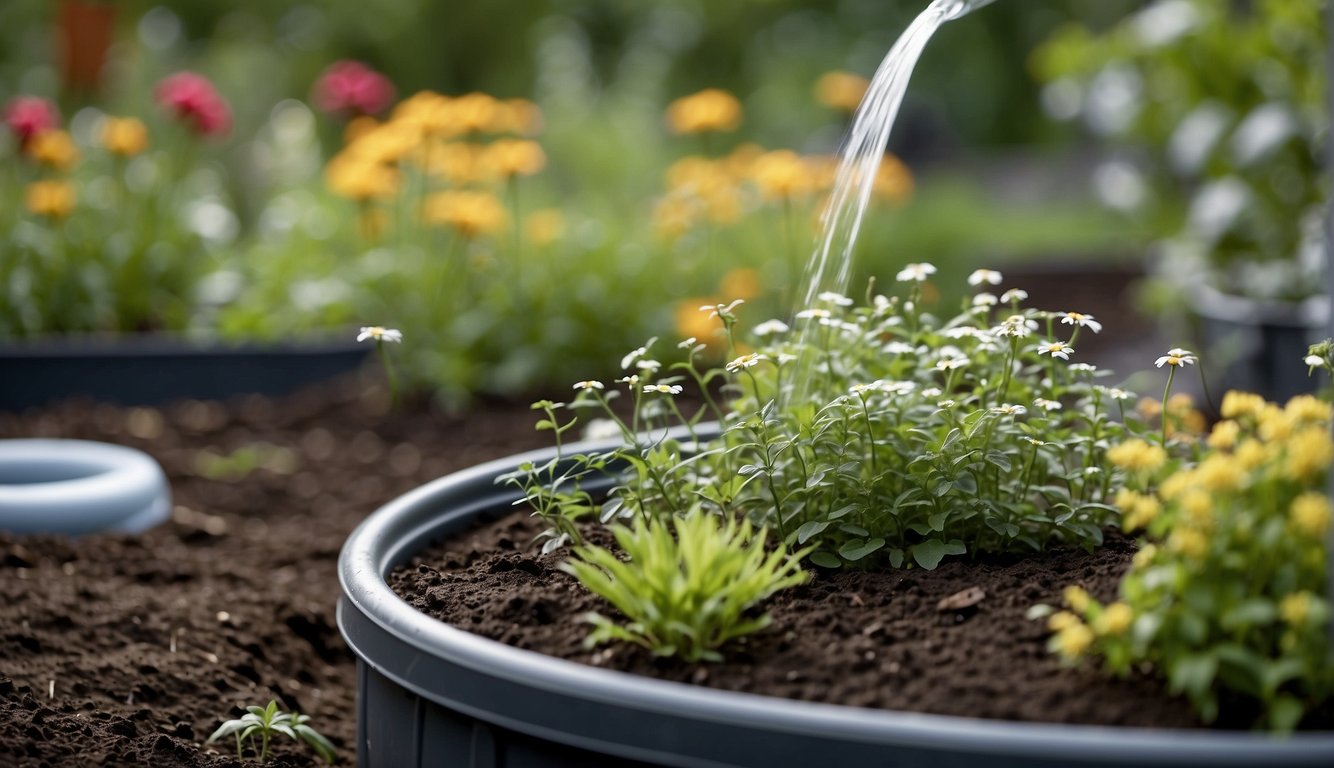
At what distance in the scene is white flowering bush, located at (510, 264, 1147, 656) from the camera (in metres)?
1.89

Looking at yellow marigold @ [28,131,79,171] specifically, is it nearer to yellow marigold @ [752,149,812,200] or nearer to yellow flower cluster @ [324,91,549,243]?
yellow flower cluster @ [324,91,549,243]

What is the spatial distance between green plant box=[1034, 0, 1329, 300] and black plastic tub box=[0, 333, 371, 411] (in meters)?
3.24

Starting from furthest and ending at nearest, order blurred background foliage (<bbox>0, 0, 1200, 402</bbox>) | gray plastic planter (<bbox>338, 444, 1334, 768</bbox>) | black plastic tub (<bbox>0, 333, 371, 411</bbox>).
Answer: blurred background foliage (<bbox>0, 0, 1200, 402</bbox>)
black plastic tub (<bbox>0, 333, 371, 411</bbox>)
gray plastic planter (<bbox>338, 444, 1334, 768</bbox>)

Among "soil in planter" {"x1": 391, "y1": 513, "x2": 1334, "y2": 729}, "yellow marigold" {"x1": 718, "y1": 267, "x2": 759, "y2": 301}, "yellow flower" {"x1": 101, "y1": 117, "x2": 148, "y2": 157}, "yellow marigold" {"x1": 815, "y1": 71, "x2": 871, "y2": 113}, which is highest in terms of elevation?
A: "yellow marigold" {"x1": 815, "y1": 71, "x2": 871, "y2": 113}

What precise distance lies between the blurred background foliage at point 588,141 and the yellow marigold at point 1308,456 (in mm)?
2772

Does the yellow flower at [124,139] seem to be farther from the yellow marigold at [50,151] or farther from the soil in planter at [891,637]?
the soil in planter at [891,637]

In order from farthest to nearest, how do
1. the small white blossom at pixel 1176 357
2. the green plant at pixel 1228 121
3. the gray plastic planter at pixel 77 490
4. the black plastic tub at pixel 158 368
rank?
the green plant at pixel 1228 121 → the black plastic tub at pixel 158 368 → the gray plastic planter at pixel 77 490 → the small white blossom at pixel 1176 357

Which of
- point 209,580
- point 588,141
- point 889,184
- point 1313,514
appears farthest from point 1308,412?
point 588,141

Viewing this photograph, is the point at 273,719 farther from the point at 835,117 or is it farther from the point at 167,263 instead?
the point at 835,117

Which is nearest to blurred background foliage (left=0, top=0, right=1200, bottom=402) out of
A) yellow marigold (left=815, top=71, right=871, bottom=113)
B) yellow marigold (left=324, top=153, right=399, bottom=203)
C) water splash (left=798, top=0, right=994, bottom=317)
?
yellow marigold (left=324, top=153, right=399, bottom=203)

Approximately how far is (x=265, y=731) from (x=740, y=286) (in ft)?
8.95

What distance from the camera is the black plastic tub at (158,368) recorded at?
425 centimetres

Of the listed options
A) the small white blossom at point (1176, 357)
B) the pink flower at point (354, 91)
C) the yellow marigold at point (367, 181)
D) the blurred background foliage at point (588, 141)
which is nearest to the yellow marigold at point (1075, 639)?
the small white blossom at point (1176, 357)

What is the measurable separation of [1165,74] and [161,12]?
28.3ft
